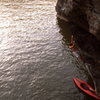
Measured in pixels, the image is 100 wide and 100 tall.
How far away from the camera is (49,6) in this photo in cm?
5819

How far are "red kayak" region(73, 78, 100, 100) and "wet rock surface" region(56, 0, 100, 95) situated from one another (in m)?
1.05

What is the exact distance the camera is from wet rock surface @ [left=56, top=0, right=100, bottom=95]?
1855 centimetres

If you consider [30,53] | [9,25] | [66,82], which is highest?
[9,25]

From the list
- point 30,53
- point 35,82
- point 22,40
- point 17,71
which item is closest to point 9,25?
point 22,40

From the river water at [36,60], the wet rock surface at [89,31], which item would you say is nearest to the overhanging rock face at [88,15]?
the wet rock surface at [89,31]

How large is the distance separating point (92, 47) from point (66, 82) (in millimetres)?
7220

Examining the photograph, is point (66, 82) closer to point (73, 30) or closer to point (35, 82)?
point (35, 82)

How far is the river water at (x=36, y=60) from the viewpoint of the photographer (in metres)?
24.0

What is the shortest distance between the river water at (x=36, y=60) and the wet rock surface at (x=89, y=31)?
16.1 ft

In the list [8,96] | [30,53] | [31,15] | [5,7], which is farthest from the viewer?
[5,7]

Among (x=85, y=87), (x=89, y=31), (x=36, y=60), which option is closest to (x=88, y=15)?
(x=89, y=31)

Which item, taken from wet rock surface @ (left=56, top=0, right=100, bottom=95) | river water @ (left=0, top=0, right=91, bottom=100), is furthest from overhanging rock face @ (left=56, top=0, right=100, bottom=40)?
river water @ (left=0, top=0, right=91, bottom=100)

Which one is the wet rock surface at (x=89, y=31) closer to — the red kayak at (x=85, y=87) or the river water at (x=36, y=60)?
the red kayak at (x=85, y=87)

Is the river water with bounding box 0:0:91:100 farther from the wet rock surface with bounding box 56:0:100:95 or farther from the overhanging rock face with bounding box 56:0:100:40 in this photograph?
the overhanging rock face with bounding box 56:0:100:40
